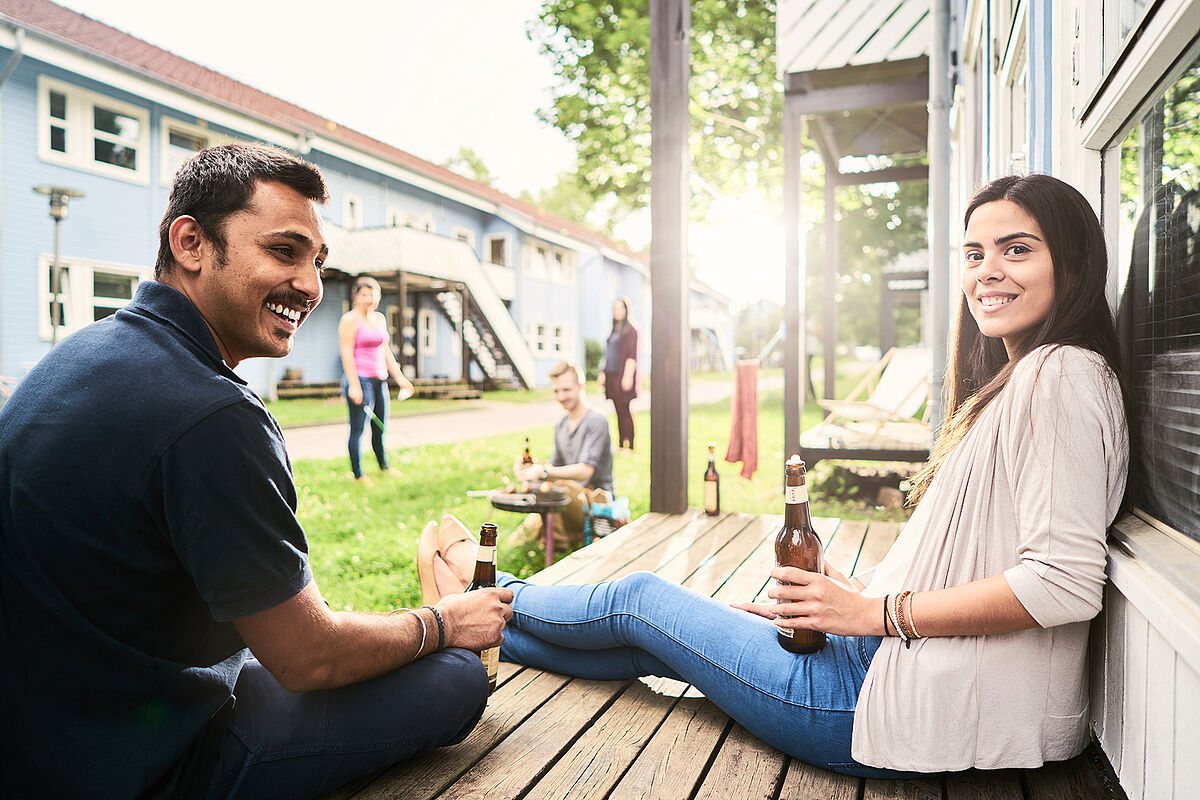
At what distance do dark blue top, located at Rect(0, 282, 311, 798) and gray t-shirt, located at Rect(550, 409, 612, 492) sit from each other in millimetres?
3403

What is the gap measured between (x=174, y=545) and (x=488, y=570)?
3.18 ft

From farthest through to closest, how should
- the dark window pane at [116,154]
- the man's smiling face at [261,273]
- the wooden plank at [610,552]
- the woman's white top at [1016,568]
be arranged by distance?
the dark window pane at [116,154] → the wooden plank at [610,552] → the man's smiling face at [261,273] → the woman's white top at [1016,568]

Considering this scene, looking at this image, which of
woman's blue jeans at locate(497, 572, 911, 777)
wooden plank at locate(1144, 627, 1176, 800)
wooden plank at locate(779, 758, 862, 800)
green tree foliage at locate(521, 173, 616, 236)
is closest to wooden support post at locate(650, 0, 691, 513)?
woman's blue jeans at locate(497, 572, 911, 777)

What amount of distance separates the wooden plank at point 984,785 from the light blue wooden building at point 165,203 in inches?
527

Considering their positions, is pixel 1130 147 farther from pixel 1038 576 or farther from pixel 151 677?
pixel 151 677

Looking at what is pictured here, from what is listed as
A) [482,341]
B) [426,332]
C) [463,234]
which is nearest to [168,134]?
[426,332]

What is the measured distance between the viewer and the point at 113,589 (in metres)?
1.24

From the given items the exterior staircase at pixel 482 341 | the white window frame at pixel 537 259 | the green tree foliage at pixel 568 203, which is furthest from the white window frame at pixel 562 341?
the green tree foliage at pixel 568 203

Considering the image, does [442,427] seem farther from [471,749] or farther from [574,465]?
[471,749]

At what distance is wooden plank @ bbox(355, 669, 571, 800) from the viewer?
1676mm

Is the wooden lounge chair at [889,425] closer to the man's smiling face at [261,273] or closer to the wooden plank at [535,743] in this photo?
the wooden plank at [535,743]

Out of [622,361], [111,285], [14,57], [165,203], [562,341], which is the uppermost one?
[14,57]

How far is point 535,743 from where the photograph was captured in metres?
1.90

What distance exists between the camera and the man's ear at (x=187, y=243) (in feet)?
4.70
